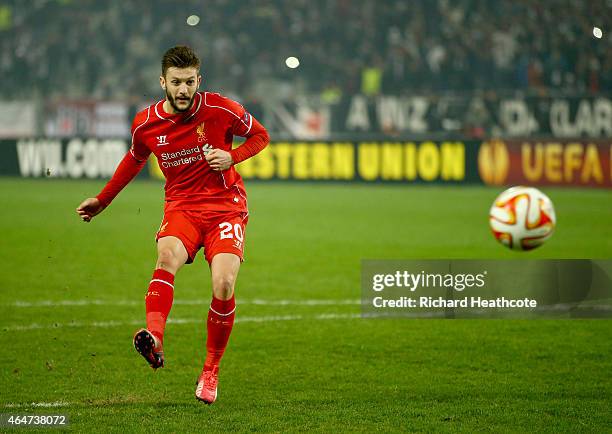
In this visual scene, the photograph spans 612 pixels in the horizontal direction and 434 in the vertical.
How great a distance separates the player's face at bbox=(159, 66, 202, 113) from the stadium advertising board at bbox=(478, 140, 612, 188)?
16894 millimetres

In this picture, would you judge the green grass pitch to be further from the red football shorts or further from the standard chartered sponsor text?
the standard chartered sponsor text

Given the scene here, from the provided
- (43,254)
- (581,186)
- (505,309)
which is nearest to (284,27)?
(581,186)

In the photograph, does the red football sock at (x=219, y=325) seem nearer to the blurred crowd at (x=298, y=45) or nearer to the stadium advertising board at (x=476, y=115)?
the stadium advertising board at (x=476, y=115)

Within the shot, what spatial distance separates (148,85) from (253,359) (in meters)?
21.7

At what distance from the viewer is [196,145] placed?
533 cm

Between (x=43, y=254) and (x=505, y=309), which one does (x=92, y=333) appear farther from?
(x=43, y=254)

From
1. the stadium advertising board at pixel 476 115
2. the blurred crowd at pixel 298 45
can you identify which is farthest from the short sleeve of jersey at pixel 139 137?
the blurred crowd at pixel 298 45

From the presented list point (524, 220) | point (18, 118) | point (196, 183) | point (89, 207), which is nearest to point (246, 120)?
point (196, 183)

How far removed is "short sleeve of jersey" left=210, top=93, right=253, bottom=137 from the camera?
5.41 metres

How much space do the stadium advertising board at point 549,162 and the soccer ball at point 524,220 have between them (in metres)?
13.4

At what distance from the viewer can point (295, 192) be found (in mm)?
21719

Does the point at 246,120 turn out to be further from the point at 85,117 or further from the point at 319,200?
the point at 85,117

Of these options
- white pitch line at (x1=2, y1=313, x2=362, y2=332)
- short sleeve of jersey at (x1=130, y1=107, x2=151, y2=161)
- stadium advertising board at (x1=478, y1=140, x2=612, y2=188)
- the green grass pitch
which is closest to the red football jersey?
short sleeve of jersey at (x1=130, y1=107, x2=151, y2=161)

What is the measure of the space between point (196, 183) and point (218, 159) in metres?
0.42
